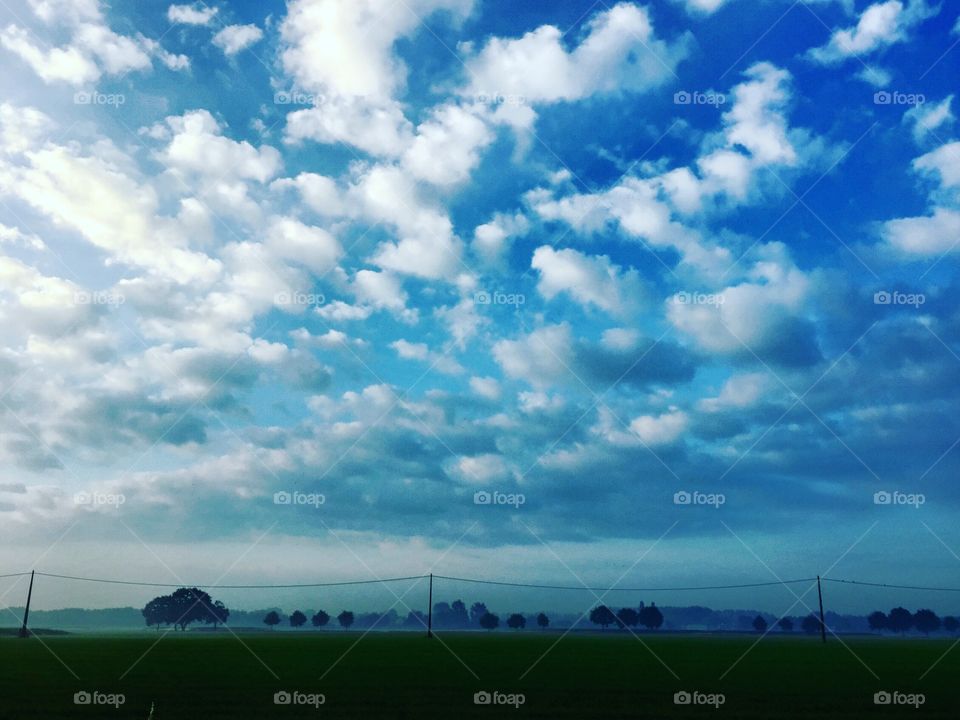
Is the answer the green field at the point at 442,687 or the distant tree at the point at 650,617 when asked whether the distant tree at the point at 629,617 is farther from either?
the green field at the point at 442,687

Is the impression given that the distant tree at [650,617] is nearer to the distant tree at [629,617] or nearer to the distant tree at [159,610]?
the distant tree at [629,617]

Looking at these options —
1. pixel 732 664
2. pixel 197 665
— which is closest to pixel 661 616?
pixel 732 664

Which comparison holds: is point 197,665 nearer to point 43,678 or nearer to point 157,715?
point 43,678

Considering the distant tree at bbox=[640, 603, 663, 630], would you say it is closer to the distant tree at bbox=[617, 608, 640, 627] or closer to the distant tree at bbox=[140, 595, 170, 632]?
the distant tree at bbox=[617, 608, 640, 627]

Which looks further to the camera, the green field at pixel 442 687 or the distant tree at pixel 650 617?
the distant tree at pixel 650 617

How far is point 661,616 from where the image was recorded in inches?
7761

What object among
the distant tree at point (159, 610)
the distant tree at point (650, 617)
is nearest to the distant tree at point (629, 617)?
the distant tree at point (650, 617)

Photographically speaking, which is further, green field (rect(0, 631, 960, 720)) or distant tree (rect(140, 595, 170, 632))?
distant tree (rect(140, 595, 170, 632))

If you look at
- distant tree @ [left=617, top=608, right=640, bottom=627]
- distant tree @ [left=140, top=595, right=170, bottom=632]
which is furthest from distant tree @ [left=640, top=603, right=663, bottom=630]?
distant tree @ [left=140, top=595, right=170, bottom=632]

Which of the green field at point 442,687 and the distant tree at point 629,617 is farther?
the distant tree at point 629,617

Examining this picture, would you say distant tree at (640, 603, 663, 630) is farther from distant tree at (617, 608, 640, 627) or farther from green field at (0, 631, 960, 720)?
green field at (0, 631, 960, 720)

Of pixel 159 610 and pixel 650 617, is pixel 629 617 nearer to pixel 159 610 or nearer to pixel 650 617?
pixel 650 617

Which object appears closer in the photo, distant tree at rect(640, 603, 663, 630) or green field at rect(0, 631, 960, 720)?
green field at rect(0, 631, 960, 720)

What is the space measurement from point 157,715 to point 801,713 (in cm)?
1538
